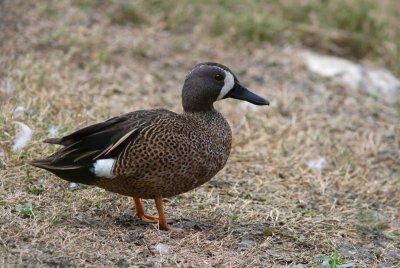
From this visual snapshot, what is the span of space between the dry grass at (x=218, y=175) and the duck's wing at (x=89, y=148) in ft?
0.74

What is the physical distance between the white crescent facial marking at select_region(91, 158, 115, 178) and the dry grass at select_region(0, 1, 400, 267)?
0.27 meters

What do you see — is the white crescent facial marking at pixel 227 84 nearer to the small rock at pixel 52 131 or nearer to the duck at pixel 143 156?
the duck at pixel 143 156

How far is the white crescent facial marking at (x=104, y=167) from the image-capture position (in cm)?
366

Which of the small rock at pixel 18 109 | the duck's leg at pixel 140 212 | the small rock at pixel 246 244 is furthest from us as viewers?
the small rock at pixel 18 109

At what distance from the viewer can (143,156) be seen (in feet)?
12.0

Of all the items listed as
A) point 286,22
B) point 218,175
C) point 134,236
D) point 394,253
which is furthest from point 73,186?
point 286,22

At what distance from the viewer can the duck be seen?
12.0 feet

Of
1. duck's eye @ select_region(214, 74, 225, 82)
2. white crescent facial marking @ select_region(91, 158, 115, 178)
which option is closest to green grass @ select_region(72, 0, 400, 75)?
duck's eye @ select_region(214, 74, 225, 82)

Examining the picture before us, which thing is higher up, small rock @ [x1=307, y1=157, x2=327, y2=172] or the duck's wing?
the duck's wing

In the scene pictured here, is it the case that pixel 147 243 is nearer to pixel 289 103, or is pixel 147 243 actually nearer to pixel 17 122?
pixel 17 122

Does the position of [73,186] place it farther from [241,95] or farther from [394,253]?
[394,253]

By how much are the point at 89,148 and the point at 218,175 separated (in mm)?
1275

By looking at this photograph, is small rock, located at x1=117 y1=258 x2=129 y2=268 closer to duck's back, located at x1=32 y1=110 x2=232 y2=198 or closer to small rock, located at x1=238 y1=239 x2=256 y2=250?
duck's back, located at x1=32 y1=110 x2=232 y2=198

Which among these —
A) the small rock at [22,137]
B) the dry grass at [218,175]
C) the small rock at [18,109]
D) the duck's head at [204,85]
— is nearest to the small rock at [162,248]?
the dry grass at [218,175]
